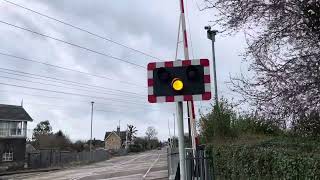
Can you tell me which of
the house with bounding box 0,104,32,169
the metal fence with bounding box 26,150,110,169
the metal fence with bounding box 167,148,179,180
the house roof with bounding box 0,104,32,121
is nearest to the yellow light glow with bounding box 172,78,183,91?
the metal fence with bounding box 167,148,179,180

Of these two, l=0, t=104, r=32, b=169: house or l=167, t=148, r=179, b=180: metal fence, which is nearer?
l=167, t=148, r=179, b=180: metal fence

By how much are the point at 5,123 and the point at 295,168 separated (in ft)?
180

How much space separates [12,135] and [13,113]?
10.3 feet

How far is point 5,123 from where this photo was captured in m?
57.9

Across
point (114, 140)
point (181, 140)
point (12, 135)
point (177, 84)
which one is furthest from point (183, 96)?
point (114, 140)

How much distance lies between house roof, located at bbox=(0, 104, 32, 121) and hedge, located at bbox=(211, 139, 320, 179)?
49.8m

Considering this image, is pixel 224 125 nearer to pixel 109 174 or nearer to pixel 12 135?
pixel 109 174

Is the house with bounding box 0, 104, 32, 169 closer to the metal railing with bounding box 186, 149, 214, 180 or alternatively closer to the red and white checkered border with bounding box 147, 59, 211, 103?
the metal railing with bounding box 186, 149, 214, 180

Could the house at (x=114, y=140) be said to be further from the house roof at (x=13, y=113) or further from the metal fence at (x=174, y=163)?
the metal fence at (x=174, y=163)

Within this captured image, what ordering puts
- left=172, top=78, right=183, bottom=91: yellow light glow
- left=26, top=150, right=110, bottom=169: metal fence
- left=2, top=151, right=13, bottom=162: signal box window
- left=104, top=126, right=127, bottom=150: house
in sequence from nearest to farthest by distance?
left=172, top=78, right=183, bottom=91: yellow light glow → left=2, top=151, right=13, bottom=162: signal box window → left=26, top=150, right=110, bottom=169: metal fence → left=104, top=126, right=127, bottom=150: house

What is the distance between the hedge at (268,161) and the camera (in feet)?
21.8

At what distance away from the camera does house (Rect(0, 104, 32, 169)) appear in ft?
184

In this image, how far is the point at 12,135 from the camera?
191 feet

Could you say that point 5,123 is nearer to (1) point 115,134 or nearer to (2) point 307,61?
(2) point 307,61
